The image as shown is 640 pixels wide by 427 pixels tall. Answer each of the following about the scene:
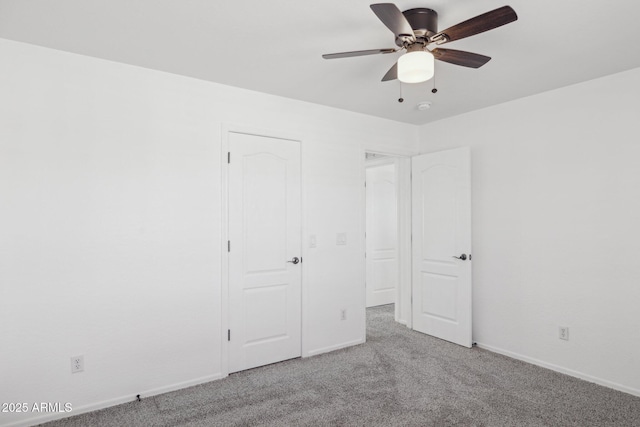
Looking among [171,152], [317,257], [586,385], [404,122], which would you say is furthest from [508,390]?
[171,152]

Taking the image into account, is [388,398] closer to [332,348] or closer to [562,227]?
[332,348]

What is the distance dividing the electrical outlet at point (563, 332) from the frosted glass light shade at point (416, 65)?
8.70 feet

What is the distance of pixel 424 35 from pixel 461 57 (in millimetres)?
284

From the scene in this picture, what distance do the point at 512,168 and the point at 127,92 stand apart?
3533 millimetres

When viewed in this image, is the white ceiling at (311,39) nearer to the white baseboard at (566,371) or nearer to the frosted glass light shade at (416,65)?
the frosted glass light shade at (416,65)

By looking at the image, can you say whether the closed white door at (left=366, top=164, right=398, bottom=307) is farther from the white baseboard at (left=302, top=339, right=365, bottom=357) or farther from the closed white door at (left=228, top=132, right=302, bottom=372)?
the closed white door at (left=228, top=132, right=302, bottom=372)

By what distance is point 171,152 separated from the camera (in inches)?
116

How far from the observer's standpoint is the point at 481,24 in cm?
180

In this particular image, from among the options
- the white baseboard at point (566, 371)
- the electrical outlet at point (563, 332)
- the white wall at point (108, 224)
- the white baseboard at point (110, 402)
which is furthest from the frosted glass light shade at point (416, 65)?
the white baseboard at point (566, 371)

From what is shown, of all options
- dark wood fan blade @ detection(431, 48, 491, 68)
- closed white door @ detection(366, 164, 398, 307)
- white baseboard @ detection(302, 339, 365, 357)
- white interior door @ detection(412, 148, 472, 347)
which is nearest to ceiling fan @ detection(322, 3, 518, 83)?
dark wood fan blade @ detection(431, 48, 491, 68)

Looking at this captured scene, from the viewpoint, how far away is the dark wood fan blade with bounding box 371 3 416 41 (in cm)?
162

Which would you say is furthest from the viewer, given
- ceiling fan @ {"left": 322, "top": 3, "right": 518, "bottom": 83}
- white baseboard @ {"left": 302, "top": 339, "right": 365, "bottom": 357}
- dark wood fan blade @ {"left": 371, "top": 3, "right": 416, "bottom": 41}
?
white baseboard @ {"left": 302, "top": 339, "right": 365, "bottom": 357}

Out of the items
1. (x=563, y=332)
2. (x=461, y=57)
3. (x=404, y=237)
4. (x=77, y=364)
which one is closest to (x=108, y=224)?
(x=77, y=364)

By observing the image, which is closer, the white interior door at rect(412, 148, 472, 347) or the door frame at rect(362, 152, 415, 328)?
the white interior door at rect(412, 148, 472, 347)
